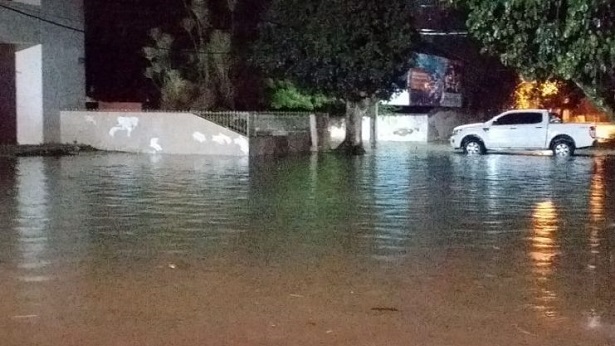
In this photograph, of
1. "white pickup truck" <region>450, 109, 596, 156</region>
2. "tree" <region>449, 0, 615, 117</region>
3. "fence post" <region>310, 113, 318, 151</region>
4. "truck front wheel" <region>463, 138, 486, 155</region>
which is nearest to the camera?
"tree" <region>449, 0, 615, 117</region>

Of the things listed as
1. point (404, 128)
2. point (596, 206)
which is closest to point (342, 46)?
point (404, 128)

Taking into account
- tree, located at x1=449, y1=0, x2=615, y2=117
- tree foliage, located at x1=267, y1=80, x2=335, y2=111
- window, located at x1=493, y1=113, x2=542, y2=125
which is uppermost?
tree foliage, located at x1=267, y1=80, x2=335, y2=111

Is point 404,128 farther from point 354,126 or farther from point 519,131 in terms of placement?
point 519,131

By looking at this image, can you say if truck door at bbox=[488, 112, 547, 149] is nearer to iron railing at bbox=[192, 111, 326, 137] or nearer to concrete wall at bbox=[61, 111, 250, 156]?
iron railing at bbox=[192, 111, 326, 137]

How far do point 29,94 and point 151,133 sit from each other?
4550 millimetres

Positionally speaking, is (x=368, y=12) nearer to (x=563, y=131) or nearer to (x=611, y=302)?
(x=563, y=131)

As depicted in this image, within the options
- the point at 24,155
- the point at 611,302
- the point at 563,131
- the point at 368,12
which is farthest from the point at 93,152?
the point at 611,302

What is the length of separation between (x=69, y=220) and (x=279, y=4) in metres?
22.3

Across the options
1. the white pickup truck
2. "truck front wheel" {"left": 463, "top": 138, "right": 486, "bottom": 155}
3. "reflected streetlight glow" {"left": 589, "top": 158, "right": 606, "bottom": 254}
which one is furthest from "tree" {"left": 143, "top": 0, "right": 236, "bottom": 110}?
"reflected streetlight glow" {"left": 589, "top": 158, "right": 606, "bottom": 254}

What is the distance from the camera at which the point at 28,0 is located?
108 feet

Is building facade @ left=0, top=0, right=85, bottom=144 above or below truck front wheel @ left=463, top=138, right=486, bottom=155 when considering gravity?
above

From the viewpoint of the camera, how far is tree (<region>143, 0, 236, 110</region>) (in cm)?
3622

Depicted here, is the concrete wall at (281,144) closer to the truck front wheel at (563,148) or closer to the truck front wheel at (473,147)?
the truck front wheel at (473,147)

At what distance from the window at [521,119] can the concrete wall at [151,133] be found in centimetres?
1013
